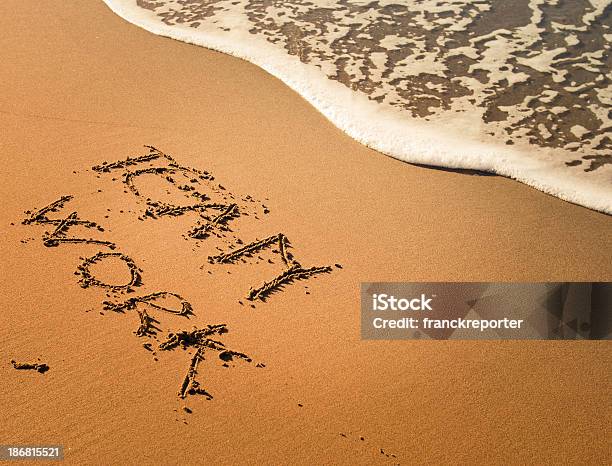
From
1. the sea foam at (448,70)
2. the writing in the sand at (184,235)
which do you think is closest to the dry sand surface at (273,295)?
the writing in the sand at (184,235)

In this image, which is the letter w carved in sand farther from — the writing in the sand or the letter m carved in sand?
the letter m carved in sand

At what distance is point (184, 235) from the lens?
3.35 metres

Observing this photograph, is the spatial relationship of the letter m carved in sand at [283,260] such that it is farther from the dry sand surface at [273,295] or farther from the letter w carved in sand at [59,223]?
the letter w carved in sand at [59,223]

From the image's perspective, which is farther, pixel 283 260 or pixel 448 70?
pixel 448 70

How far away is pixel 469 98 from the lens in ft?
16.4

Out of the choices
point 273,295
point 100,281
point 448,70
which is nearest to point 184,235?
point 100,281

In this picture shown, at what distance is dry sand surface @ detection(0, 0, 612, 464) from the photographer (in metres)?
2.44

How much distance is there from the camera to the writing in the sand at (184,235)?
9.16 feet

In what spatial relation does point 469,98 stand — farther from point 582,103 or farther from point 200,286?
point 200,286

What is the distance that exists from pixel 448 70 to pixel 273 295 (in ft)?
10.6

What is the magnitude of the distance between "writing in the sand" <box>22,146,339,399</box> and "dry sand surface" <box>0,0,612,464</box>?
28 millimetres

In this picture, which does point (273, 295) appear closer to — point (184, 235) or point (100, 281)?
point (184, 235)

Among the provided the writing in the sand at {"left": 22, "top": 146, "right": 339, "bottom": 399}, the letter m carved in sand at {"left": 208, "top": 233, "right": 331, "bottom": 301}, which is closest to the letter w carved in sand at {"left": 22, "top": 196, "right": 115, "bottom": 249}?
the writing in the sand at {"left": 22, "top": 146, "right": 339, "bottom": 399}

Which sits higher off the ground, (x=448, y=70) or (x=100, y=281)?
(x=448, y=70)
